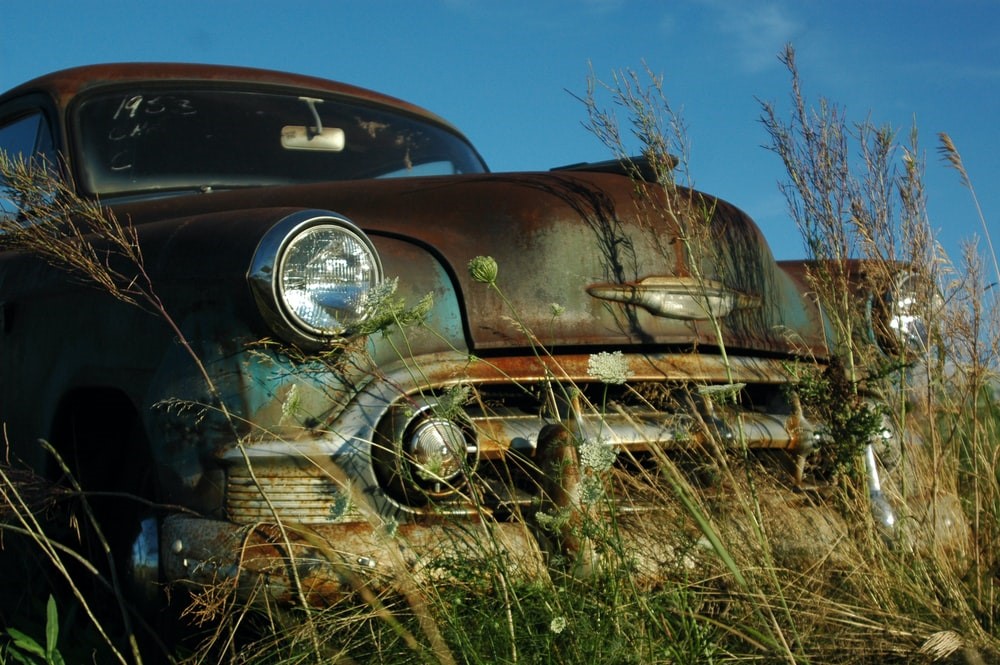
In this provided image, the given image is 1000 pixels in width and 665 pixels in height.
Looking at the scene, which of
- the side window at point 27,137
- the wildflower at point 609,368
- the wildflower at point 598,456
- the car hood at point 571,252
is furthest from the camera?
the side window at point 27,137

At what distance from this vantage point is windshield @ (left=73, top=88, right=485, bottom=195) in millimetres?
3238

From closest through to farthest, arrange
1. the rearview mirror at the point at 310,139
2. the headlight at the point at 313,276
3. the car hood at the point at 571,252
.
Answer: the headlight at the point at 313,276 < the car hood at the point at 571,252 < the rearview mirror at the point at 310,139

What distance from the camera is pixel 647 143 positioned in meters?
2.44

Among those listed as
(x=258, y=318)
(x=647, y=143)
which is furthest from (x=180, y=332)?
(x=647, y=143)

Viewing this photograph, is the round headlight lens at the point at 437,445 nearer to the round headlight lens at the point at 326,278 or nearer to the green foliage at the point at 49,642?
the round headlight lens at the point at 326,278

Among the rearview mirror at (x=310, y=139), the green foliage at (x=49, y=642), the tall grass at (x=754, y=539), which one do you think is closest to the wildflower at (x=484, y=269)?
the tall grass at (x=754, y=539)

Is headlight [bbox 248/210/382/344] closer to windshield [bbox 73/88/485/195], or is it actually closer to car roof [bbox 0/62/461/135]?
windshield [bbox 73/88/485/195]

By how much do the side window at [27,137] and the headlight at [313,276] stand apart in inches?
57.8

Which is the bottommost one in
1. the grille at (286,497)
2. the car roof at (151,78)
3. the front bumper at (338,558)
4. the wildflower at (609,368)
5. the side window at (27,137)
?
the front bumper at (338,558)

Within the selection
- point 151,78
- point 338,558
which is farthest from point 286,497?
point 151,78

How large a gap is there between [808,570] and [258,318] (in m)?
1.14

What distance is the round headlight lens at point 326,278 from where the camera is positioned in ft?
6.74

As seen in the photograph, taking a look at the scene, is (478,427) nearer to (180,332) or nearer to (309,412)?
(309,412)

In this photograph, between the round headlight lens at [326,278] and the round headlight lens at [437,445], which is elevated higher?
the round headlight lens at [326,278]
